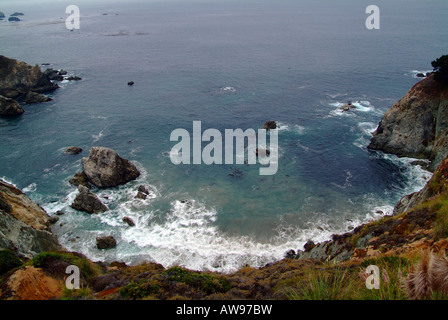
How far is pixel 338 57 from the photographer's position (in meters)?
129

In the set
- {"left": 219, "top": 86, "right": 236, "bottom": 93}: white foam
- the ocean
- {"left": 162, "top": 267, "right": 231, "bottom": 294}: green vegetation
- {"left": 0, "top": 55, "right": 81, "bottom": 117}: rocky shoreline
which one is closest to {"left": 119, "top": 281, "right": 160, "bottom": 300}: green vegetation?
{"left": 162, "top": 267, "right": 231, "bottom": 294}: green vegetation

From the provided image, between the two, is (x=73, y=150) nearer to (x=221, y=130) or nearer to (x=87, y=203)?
(x=87, y=203)

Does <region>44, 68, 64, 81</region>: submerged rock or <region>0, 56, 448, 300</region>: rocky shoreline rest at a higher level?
<region>44, 68, 64, 81</region>: submerged rock

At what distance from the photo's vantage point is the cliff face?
193ft

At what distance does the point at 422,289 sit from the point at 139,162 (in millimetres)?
57705

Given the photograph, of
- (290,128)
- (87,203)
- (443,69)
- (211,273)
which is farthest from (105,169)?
(443,69)

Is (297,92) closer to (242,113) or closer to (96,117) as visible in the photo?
(242,113)

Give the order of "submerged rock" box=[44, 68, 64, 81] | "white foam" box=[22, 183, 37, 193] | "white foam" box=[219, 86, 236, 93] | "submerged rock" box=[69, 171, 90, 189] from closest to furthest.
Answer: 1. "white foam" box=[22, 183, 37, 193]
2. "submerged rock" box=[69, 171, 90, 189]
3. "white foam" box=[219, 86, 236, 93]
4. "submerged rock" box=[44, 68, 64, 81]

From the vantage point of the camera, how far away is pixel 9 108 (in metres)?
82.8

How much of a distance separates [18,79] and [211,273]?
9993 centimetres

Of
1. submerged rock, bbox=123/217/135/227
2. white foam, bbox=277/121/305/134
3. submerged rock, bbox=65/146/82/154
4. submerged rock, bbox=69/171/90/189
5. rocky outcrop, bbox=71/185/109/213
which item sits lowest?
submerged rock, bbox=123/217/135/227

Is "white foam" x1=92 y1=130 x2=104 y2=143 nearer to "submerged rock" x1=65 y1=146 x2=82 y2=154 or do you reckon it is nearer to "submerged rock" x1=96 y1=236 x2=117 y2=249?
"submerged rock" x1=65 y1=146 x2=82 y2=154

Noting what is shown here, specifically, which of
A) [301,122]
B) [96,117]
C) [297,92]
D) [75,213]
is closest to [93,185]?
[75,213]

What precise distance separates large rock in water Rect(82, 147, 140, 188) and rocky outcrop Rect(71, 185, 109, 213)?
18.4ft
